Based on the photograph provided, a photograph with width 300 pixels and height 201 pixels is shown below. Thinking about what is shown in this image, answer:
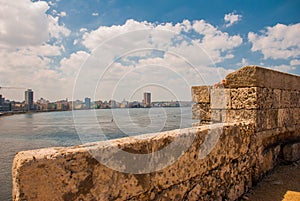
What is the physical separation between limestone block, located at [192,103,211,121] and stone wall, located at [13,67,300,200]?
2 centimetres

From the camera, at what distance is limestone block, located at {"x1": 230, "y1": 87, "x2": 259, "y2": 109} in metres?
3.46

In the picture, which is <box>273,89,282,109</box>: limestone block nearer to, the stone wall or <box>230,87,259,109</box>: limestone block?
the stone wall

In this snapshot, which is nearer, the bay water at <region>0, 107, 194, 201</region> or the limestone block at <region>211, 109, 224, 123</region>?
the limestone block at <region>211, 109, 224, 123</region>

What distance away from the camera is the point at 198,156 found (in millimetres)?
2256

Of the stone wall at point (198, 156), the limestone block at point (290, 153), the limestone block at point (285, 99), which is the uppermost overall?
the limestone block at point (285, 99)

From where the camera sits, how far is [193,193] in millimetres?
2156

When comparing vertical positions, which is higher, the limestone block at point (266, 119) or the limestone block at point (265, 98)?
the limestone block at point (265, 98)

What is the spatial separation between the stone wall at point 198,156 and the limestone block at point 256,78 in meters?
0.02

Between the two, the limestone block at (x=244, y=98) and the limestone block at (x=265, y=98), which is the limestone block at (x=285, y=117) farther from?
the limestone block at (x=244, y=98)

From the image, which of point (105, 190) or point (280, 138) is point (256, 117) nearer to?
point (280, 138)

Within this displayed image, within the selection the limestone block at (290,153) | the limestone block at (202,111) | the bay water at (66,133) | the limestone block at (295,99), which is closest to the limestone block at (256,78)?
the limestone block at (295,99)

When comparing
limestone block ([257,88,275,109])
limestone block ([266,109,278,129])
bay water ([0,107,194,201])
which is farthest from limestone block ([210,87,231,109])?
bay water ([0,107,194,201])

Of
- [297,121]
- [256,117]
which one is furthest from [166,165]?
[297,121]

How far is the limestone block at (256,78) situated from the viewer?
3.47 m
